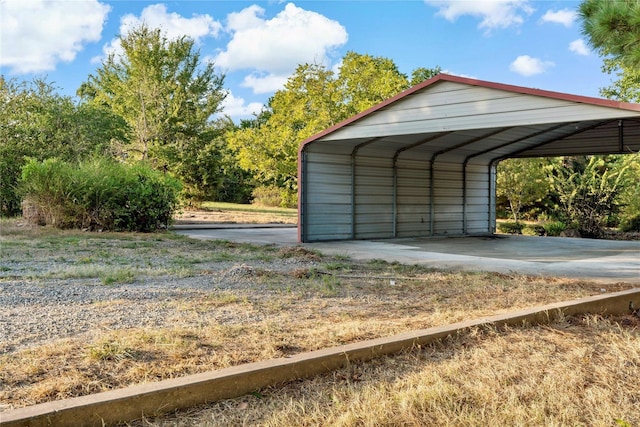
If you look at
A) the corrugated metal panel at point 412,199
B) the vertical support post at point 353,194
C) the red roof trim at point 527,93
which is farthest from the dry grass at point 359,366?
the corrugated metal panel at point 412,199

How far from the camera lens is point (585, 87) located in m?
26.6

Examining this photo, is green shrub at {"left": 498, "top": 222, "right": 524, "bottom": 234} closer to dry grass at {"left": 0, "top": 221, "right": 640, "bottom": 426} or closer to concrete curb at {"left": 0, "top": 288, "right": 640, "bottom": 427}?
dry grass at {"left": 0, "top": 221, "right": 640, "bottom": 426}

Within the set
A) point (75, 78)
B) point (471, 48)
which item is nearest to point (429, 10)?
point (471, 48)

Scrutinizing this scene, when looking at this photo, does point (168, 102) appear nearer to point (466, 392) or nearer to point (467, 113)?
point (467, 113)

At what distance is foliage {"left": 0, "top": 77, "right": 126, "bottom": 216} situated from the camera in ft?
54.2

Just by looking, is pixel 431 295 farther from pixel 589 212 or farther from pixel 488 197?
pixel 589 212

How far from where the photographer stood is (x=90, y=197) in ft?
42.4

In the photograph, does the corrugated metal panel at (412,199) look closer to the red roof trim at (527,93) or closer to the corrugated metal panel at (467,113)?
the corrugated metal panel at (467,113)

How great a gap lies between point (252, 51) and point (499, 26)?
25.7 ft

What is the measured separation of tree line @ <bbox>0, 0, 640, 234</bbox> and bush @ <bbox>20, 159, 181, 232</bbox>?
4014 millimetres

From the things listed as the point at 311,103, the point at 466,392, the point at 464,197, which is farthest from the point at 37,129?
the point at 466,392

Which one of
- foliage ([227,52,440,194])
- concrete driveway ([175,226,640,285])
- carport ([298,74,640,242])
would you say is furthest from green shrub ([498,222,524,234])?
foliage ([227,52,440,194])

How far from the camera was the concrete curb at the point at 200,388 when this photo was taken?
2.30 metres

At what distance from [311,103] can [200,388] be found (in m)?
21.8
